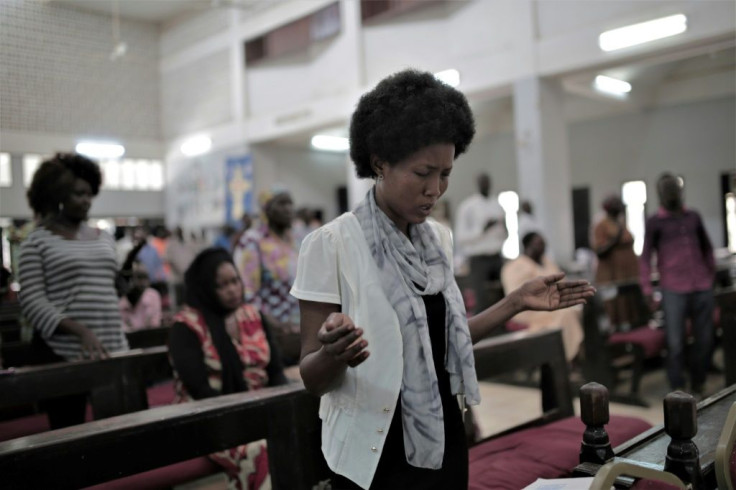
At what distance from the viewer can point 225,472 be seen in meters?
2.86

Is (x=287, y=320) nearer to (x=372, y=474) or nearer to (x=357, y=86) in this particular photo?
(x=372, y=474)

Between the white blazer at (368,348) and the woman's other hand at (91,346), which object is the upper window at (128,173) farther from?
the white blazer at (368,348)

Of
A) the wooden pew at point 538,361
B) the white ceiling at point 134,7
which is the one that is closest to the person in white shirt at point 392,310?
the wooden pew at point 538,361

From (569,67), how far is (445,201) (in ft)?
25.5

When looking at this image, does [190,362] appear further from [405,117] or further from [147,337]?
[405,117]

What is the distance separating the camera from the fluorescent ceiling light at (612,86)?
452 inches

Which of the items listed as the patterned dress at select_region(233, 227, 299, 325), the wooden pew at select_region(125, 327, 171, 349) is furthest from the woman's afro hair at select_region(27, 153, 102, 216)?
the patterned dress at select_region(233, 227, 299, 325)

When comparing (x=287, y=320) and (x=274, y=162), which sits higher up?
(x=274, y=162)

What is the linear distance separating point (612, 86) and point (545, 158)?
402 centimetres

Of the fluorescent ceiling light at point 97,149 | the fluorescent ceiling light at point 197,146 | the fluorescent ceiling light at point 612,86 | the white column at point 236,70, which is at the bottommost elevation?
the fluorescent ceiling light at point 97,149

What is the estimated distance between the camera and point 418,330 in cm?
152

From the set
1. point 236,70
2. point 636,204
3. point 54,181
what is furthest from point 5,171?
point 636,204

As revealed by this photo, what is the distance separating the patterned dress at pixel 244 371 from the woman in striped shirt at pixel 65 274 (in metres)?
0.42

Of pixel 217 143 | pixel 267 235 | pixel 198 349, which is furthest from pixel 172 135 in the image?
pixel 198 349
